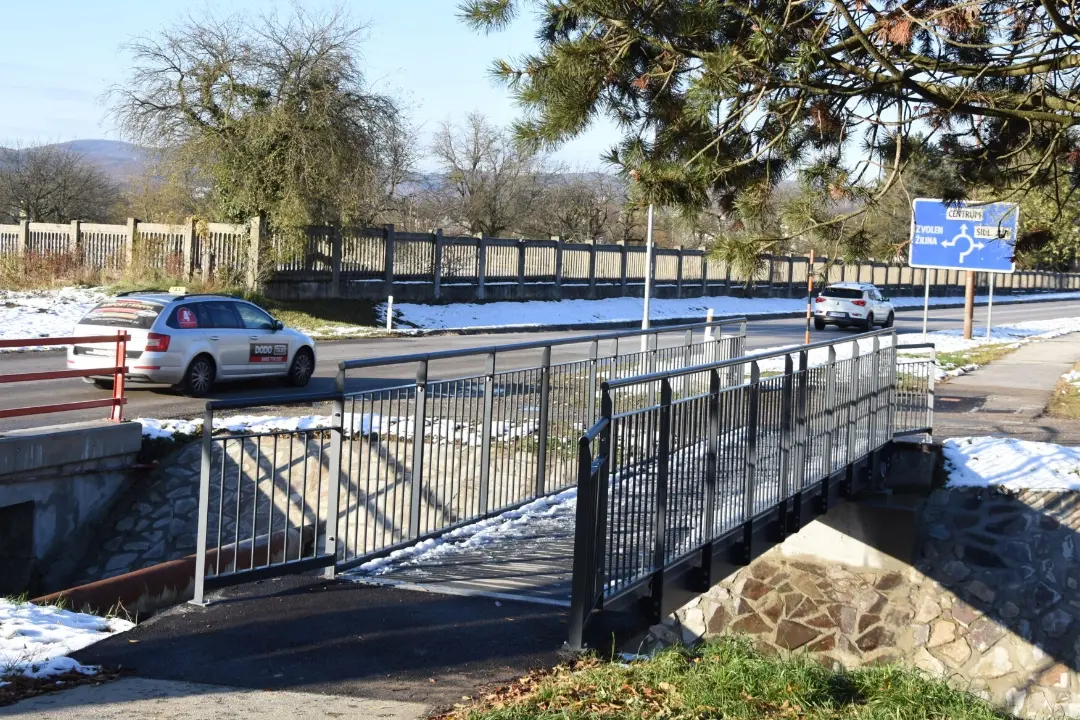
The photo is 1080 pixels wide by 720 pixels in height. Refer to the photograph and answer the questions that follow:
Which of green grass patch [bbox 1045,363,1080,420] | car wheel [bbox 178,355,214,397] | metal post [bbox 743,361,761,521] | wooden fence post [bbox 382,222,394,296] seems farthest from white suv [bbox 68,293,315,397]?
wooden fence post [bbox 382,222,394,296]

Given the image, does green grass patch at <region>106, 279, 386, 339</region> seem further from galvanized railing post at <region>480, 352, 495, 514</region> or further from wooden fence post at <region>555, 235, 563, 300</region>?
galvanized railing post at <region>480, 352, 495, 514</region>

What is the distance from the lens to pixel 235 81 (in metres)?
32.4

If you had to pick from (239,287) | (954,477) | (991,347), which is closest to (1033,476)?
(954,477)

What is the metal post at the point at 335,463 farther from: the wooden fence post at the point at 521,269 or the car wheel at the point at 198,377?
the wooden fence post at the point at 521,269

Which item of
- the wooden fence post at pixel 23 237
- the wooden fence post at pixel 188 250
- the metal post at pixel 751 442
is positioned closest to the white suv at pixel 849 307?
the wooden fence post at pixel 188 250

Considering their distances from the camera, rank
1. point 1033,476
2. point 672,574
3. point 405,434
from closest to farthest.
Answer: point 672,574, point 405,434, point 1033,476

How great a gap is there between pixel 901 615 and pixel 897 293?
54966mm

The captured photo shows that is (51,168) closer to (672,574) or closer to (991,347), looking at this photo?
(991,347)

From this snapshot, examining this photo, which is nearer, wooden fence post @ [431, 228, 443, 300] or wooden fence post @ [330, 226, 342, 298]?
wooden fence post @ [330, 226, 342, 298]

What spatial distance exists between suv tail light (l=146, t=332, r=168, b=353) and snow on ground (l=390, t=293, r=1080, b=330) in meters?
17.4

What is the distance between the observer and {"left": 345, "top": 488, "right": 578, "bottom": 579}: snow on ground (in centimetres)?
858

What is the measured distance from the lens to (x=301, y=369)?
65.6 ft

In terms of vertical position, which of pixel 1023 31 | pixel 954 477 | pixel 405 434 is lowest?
pixel 954 477

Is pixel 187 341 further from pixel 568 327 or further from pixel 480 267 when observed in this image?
pixel 480 267
